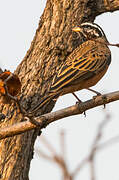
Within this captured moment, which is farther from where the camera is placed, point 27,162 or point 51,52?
point 51,52

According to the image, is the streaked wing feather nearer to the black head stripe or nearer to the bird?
the bird

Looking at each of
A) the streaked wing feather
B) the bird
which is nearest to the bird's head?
the bird

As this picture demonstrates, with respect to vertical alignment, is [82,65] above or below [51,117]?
below

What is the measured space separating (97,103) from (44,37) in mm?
2173

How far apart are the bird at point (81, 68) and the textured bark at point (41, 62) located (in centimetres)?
22

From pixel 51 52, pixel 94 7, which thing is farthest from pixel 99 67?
pixel 94 7

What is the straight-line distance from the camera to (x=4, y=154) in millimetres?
6750

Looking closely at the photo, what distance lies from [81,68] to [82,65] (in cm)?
14

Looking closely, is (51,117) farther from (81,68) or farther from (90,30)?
(90,30)

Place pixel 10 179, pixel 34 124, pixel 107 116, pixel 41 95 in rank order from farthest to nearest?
pixel 41 95 → pixel 10 179 → pixel 34 124 → pixel 107 116

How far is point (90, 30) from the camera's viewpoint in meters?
8.06

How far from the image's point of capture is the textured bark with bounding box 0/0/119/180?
6.85 metres

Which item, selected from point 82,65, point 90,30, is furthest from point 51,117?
point 90,30

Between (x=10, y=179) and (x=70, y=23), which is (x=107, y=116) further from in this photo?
(x=70, y=23)
